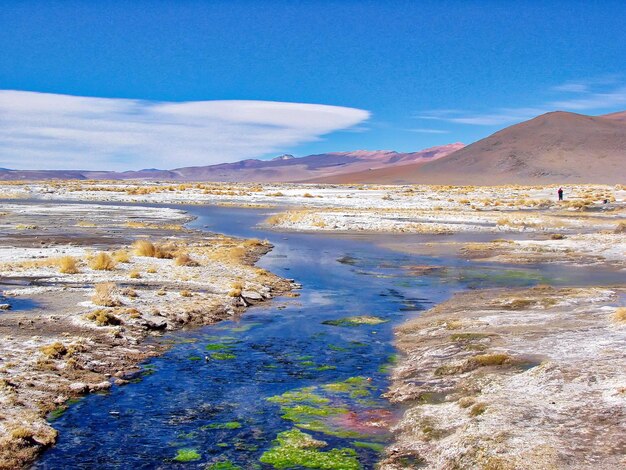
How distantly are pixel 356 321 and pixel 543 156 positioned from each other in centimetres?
15126

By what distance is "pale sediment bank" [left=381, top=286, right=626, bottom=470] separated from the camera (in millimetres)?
8242

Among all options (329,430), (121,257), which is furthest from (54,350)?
(121,257)

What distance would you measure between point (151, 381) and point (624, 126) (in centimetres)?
18367

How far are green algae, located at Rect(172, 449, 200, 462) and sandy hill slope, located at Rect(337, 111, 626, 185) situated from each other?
450 feet

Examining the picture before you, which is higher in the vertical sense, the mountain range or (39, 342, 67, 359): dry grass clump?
the mountain range

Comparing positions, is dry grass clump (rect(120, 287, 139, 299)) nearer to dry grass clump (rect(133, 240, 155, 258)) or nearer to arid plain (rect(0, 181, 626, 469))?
arid plain (rect(0, 181, 626, 469))

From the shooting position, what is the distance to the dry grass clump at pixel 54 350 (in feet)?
40.4

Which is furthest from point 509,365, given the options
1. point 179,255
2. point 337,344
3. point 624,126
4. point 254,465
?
point 624,126

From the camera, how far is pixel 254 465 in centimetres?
856

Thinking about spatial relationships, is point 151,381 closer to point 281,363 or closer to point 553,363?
point 281,363

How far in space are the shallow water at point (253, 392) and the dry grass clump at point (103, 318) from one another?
124 centimetres

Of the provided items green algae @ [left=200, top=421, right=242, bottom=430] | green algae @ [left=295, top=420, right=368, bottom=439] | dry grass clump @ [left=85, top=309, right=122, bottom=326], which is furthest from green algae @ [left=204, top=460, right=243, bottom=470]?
dry grass clump @ [left=85, top=309, right=122, bottom=326]

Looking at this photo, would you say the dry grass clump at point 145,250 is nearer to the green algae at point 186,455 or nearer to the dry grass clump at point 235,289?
the dry grass clump at point 235,289

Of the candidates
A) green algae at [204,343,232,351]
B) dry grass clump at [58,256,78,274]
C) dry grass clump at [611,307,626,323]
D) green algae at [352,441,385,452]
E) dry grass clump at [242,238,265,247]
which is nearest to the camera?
green algae at [352,441,385,452]
